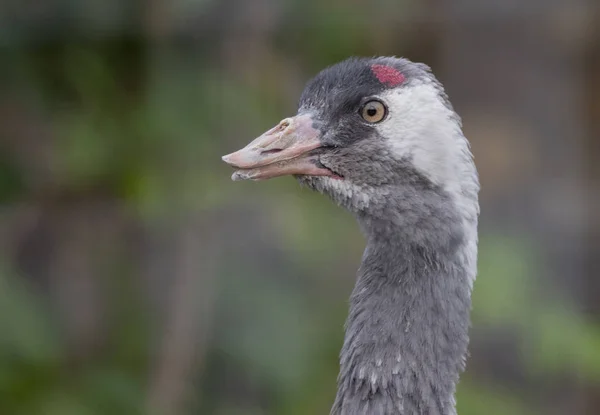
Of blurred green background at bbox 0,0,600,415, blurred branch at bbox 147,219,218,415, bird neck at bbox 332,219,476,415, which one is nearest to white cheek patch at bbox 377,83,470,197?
bird neck at bbox 332,219,476,415

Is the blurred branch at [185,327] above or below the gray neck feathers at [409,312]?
above

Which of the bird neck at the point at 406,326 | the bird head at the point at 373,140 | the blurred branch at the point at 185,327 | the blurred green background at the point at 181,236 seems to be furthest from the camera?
the blurred branch at the point at 185,327

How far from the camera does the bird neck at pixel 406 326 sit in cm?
262

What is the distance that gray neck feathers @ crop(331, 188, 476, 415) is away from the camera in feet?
8.61

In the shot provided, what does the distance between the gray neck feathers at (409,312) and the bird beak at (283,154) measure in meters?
0.22

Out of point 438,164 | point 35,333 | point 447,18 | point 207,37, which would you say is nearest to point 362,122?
point 438,164

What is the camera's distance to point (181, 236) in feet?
14.7

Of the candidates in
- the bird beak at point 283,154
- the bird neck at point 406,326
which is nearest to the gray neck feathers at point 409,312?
the bird neck at point 406,326

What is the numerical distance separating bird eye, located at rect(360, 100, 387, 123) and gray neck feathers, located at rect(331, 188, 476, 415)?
23 cm

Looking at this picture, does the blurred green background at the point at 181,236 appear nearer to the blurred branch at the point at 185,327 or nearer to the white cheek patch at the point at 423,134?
the blurred branch at the point at 185,327

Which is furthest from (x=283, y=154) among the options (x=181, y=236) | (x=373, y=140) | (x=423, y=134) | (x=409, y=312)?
(x=181, y=236)

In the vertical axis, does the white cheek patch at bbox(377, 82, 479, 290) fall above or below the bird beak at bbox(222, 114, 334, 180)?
above

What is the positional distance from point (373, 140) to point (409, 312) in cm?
48

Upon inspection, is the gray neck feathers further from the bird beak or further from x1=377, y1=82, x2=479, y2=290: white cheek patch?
the bird beak
